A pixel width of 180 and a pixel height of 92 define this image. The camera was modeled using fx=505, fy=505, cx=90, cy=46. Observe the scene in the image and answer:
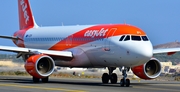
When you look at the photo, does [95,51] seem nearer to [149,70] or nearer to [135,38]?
[135,38]

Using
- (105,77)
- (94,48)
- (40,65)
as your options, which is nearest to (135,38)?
(94,48)

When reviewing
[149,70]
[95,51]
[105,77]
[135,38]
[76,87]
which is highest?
[135,38]

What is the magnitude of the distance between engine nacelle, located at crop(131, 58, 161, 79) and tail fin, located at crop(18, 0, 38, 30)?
12.9 metres

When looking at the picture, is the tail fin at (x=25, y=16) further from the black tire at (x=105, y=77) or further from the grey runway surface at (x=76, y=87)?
the grey runway surface at (x=76, y=87)

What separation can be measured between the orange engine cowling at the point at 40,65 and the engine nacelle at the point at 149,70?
5.94 meters

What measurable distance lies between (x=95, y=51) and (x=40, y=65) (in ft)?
12.6

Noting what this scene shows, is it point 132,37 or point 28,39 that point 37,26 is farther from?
point 132,37

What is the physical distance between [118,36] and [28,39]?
487 inches

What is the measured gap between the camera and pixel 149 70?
35344 mm

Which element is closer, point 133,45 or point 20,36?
point 133,45

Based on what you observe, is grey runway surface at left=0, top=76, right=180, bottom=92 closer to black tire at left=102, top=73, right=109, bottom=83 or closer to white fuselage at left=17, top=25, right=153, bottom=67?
white fuselage at left=17, top=25, right=153, bottom=67

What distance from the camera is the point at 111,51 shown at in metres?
31.8

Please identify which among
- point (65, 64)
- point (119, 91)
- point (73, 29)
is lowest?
point (119, 91)

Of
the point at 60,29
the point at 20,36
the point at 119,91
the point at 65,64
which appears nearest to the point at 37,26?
the point at 20,36
